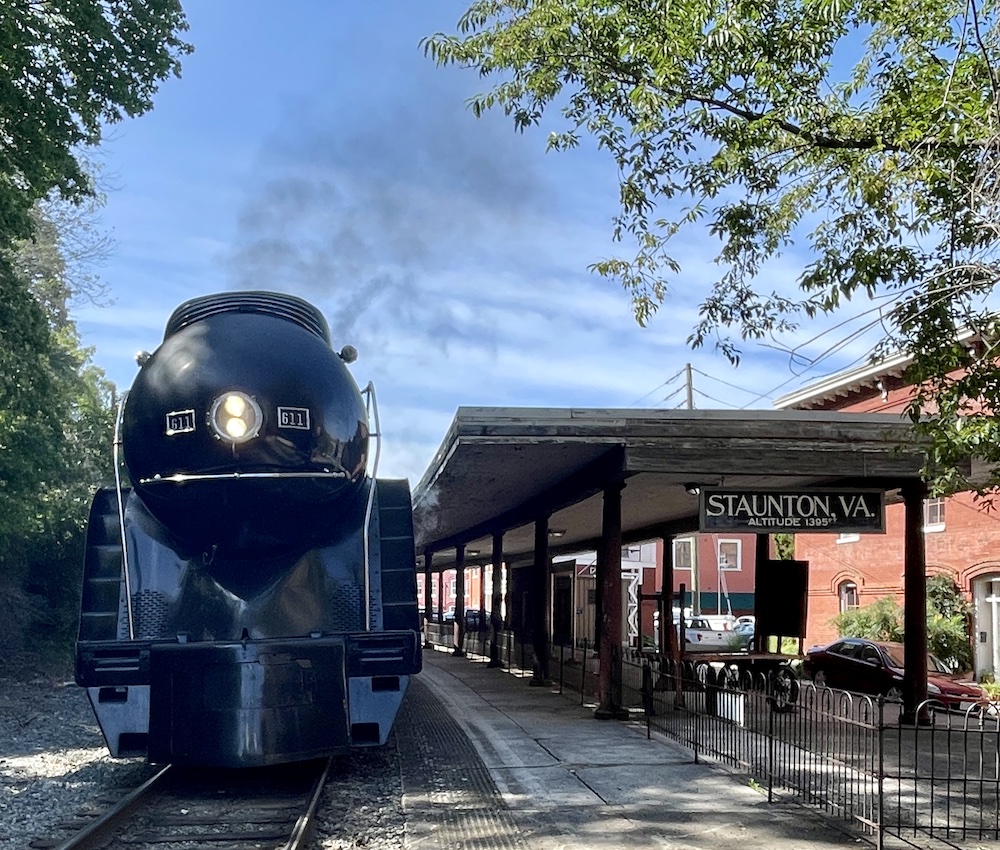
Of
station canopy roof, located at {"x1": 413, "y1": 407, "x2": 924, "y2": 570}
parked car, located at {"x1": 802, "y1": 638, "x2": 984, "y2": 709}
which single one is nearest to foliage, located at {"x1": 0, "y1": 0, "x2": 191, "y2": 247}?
station canopy roof, located at {"x1": 413, "y1": 407, "x2": 924, "y2": 570}

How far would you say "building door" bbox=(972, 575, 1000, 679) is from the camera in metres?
23.8

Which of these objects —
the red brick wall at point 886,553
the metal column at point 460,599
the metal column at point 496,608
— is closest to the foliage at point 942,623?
the red brick wall at point 886,553

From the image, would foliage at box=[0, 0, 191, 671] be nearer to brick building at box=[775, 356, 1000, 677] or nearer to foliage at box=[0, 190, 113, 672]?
foliage at box=[0, 190, 113, 672]

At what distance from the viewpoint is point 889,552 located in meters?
28.2

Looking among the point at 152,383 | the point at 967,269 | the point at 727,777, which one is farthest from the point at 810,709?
the point at 152,383

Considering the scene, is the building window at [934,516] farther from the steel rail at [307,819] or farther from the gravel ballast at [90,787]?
the steel rail at [307,819]

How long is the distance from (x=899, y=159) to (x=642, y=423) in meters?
4.05

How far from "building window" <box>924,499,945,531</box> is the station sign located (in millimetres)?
14192

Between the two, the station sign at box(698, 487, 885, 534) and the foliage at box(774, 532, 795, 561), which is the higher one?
the station sign at box(698, 487, 885, 534)

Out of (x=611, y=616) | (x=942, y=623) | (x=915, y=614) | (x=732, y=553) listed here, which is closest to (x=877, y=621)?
(x=942, y=623)

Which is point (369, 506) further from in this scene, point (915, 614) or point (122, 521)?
point (915, 614)

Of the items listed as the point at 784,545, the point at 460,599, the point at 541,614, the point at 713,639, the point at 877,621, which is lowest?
the point at 713,639

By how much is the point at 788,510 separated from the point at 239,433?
7.15m

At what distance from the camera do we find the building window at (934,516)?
25.6m
